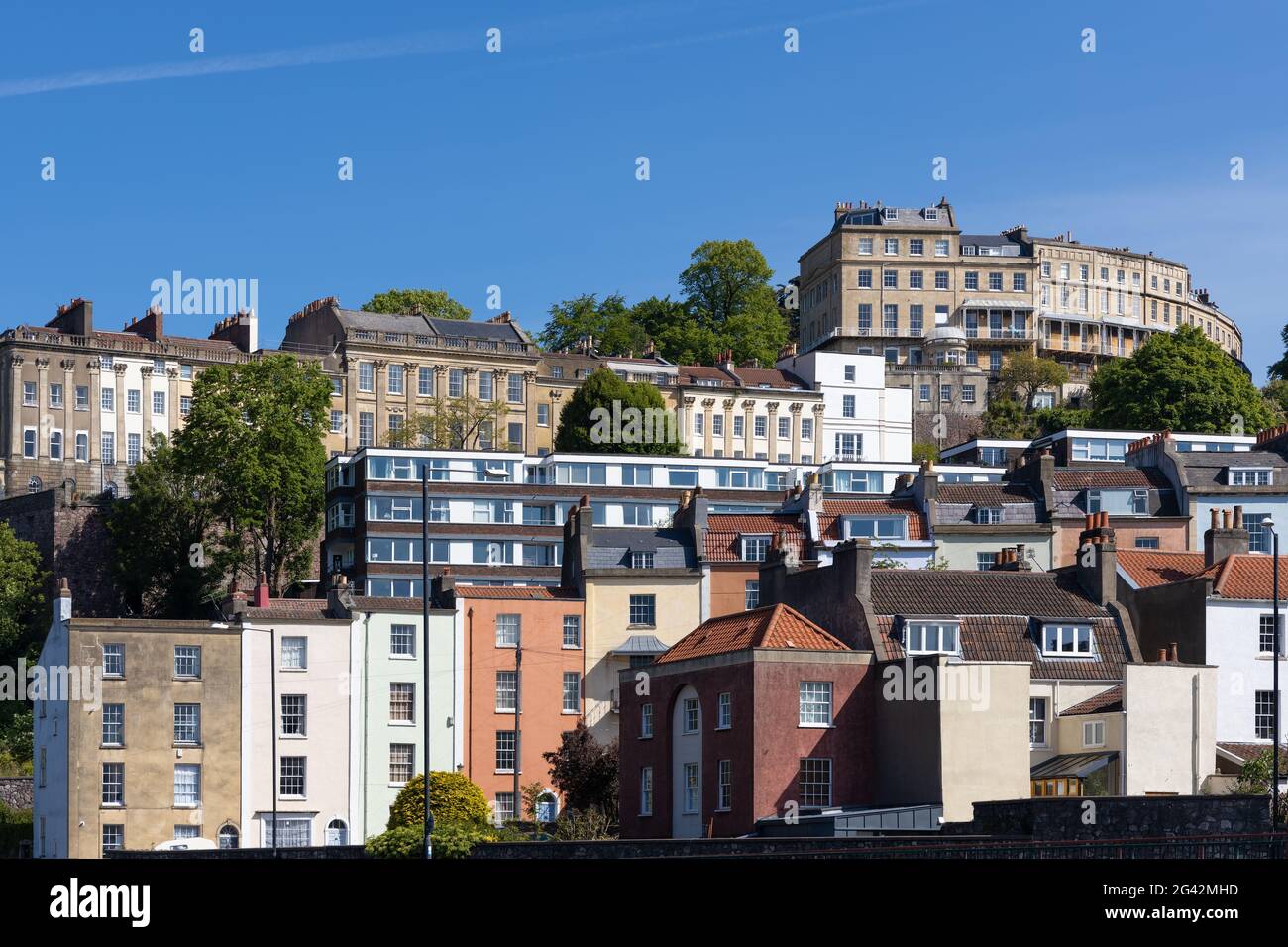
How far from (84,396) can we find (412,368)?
2292 cm

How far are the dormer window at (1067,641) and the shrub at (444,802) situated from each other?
61.3 feet

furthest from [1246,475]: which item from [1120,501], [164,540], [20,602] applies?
[20,602]

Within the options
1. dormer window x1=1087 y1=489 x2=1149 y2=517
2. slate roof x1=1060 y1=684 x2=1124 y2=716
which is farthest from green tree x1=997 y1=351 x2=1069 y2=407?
slate roof x1=1060 y1=684 x2=1124 y2=716

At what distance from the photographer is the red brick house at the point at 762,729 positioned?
6150 cm

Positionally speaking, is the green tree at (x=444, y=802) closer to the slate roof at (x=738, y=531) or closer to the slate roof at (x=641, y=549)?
the slate roof at (x=641, y=549)

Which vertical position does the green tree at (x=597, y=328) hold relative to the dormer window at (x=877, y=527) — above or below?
above

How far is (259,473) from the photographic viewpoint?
115812 mm

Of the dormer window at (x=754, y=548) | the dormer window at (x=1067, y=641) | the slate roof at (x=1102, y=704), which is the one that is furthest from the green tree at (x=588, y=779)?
the dormer window at (x=754, y=548)

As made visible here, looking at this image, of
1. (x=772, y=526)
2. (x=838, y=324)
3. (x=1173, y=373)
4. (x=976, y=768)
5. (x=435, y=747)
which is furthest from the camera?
(x=838, y=324)

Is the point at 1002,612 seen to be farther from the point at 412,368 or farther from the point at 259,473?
the point at 412,368

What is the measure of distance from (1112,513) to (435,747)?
34.9 meters
